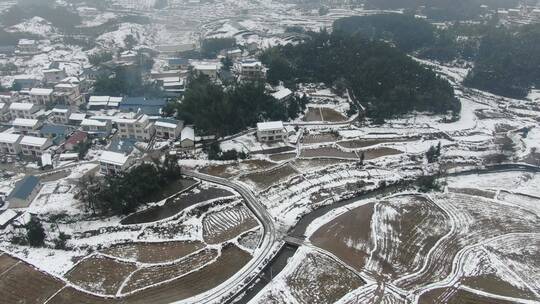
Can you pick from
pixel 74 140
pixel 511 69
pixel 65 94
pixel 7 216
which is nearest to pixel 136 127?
pixel 74 140

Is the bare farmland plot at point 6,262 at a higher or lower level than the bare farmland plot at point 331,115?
lower

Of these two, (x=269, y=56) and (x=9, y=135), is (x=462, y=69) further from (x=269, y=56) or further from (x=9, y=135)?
(x=9, y=135)

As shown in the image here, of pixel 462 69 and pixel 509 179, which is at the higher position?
pixel 462 69

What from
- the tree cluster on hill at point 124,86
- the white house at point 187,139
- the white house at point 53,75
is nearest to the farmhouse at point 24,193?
the white house at point 187,139

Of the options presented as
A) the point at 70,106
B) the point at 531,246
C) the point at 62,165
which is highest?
the point at 70,106

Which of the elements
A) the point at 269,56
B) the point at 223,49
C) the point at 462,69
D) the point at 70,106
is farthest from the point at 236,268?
the point at 462,69

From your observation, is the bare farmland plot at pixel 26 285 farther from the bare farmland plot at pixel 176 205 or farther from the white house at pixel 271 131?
the white house at pixel 271 131

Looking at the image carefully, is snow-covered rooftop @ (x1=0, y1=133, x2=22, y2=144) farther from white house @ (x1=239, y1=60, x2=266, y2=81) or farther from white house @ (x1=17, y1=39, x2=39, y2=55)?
white house @ (x1=17, y1=39, x2=39, y2=55)

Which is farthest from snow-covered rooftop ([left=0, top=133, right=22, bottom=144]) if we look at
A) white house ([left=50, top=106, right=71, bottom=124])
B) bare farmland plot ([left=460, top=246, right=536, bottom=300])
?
bare farmland plot ([left=460, top=246, right=536, bottom=300])
